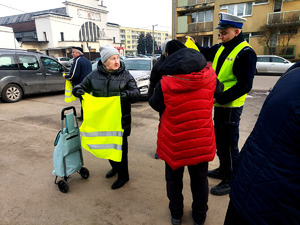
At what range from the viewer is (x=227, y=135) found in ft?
8.75

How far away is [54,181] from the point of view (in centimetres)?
317

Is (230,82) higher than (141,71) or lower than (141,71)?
higher

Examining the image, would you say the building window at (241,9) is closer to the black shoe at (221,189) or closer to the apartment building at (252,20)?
the apartment building at (252,20)

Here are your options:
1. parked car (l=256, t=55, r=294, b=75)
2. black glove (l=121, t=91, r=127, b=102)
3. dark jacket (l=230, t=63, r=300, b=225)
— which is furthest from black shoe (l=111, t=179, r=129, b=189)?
parked car (l=256, t=55, r=294, b=75)

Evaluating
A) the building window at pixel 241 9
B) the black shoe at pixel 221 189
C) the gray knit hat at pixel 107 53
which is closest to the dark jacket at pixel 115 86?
the gray knit hat at pixel 107 53

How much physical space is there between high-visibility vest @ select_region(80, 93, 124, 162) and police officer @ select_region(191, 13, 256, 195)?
1186 millimetres

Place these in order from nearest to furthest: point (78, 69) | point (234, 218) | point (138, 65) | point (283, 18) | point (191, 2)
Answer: point (234, 218)
point (78, 69)
point (138, 65)
point (283, 18)
point (191, 2)

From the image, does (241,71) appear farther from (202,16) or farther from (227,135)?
(202,16)

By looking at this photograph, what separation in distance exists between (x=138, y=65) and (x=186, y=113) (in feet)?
24.8

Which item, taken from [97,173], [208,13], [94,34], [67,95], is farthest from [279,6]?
[94,34]

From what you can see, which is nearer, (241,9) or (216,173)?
(216,173)

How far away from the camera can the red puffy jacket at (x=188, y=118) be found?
5.84 ft

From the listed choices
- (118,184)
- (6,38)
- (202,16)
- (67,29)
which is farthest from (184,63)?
(67,29)

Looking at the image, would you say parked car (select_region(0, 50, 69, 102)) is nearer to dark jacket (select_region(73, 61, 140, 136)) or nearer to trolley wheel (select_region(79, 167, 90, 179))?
trolley wheel (select_region(79, 167, 90, 179))
